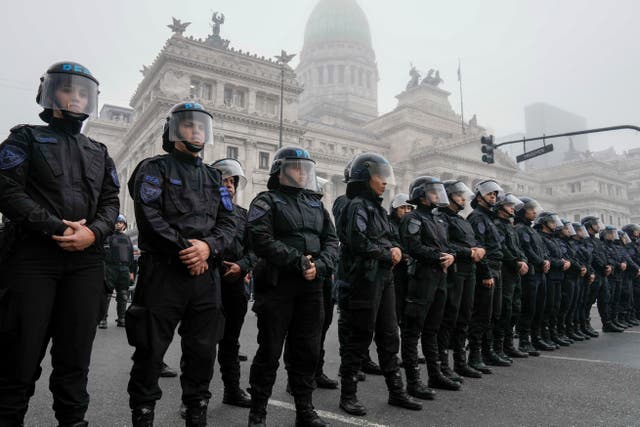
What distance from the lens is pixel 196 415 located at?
10.3 feet

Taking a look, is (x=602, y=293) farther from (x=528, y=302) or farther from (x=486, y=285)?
(x=486, y=285)

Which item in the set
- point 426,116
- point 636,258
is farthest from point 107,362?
point 426,116

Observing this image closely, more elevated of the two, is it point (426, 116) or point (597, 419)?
point (426, 116)

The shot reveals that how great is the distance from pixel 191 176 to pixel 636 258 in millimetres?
12688

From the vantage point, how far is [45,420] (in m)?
3.88

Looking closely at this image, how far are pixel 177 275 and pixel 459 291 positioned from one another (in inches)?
151

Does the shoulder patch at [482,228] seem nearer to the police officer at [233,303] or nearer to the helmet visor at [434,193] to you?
the helmet visor at [434,193]

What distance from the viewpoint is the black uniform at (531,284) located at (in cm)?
761

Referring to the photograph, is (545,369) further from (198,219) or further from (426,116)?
(426,116)

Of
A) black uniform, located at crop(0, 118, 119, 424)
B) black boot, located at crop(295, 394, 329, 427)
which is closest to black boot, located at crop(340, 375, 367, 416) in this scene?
black boot, located at crop(295, 394, 329, 427)

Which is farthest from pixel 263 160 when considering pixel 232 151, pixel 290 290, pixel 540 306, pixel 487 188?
pixel 290 290

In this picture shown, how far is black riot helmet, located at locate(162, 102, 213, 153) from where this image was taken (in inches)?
140

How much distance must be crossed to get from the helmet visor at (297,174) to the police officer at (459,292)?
248 centimetres

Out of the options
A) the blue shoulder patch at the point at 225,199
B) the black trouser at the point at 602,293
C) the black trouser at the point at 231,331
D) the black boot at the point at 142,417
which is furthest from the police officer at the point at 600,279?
the black boot at the point at 142,417
